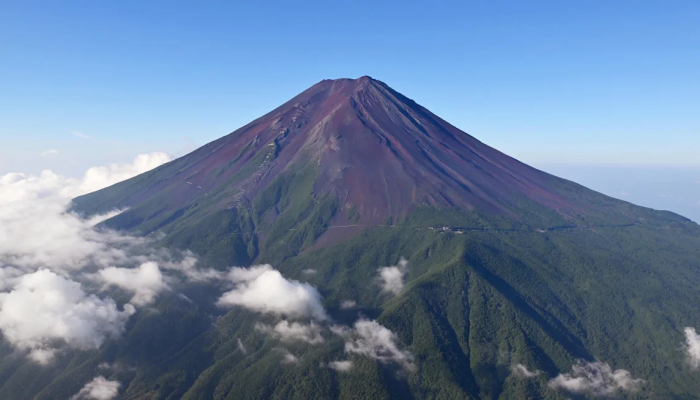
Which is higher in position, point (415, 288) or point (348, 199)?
point (348, 199)

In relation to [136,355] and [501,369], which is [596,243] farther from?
[136,355]

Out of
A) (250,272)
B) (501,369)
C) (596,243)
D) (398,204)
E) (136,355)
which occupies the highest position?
(398,204)

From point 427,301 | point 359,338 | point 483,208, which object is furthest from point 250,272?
point 483,208

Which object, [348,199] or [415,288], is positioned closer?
[415,288]

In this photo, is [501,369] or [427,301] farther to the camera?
[427,301]

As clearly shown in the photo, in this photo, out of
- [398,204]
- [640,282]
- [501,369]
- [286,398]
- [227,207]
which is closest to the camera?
[286,398]

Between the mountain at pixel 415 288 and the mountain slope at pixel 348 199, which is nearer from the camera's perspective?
the mountain at pixel 415 288

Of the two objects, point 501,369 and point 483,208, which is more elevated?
point 483,208

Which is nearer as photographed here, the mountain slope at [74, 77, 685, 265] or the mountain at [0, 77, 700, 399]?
the mountain at [0, 77, 700, 399]
